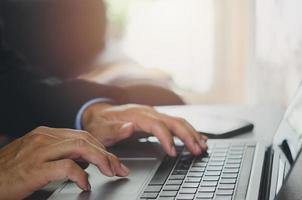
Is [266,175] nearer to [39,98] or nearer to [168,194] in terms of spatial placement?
[168,194]

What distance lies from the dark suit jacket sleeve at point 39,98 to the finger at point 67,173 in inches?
20.4

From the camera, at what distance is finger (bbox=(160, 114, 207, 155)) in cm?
90

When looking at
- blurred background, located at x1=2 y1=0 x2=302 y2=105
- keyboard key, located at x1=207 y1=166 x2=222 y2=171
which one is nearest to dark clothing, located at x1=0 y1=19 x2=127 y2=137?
keyboard key, located at x1=207 y1=166 x2=222 y2=171

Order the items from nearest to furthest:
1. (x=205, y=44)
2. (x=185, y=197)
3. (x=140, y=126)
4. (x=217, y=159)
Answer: (x=185, y=197)
(x=217, y=159)
(x=140, y=126)
(x=205, y=44)

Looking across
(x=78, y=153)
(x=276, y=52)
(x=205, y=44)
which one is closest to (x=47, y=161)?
(x=78, y=153)

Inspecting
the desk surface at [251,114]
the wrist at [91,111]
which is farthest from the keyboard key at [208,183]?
the wrist at [91,111]

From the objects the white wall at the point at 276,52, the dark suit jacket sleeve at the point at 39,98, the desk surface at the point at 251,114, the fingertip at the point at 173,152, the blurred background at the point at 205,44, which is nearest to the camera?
the fingertip at the point at 173,152

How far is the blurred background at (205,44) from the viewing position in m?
2.55

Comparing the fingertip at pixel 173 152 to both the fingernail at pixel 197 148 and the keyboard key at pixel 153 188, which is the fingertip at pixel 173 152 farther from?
the keyboard key at pixel 153 188

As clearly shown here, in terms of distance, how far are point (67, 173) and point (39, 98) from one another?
63 centimetres

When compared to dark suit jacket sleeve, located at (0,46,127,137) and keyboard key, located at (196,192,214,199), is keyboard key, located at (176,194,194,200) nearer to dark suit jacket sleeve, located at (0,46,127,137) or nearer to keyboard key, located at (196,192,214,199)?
keyboard key, located at (196,192,214,199)

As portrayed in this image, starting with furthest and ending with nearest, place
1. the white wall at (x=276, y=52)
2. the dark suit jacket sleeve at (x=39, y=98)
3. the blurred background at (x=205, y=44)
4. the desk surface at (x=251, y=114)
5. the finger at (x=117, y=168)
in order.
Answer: the blurred background at (x=205, y=44), the white wall at (x=276, y=52), the dark suit jacket sleeve at (x=39, y=98), the desk surface at (x=251, y=114), the finger at (x=117, y=168)

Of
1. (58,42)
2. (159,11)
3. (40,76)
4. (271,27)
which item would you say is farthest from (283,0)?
(40,76)

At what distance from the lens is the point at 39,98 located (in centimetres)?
130
